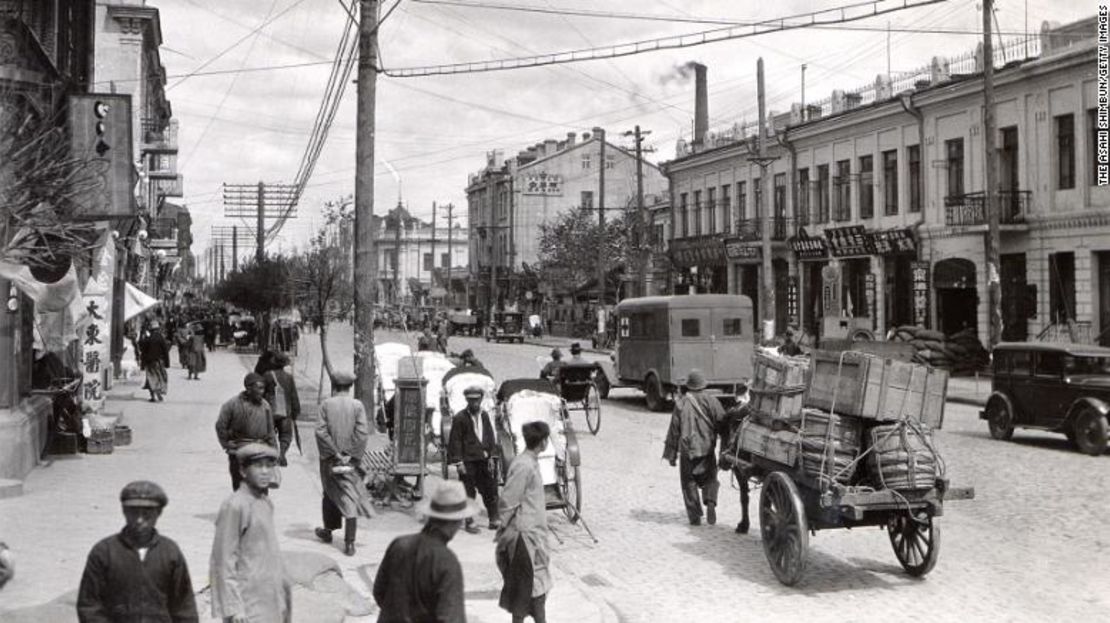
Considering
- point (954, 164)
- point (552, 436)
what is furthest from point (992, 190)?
point (552, 436)

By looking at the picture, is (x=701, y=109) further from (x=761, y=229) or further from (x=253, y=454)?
(x=253, y=454)

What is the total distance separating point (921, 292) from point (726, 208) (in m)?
14.5

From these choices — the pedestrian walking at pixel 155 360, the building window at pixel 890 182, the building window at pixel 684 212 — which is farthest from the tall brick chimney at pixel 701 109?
the pedestrian walking at pixel 155 360

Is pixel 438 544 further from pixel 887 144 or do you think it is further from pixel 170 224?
pixel 170 224

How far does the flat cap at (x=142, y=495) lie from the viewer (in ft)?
15.6

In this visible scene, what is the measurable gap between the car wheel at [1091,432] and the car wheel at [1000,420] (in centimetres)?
143

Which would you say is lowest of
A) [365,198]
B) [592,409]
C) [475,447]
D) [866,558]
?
[866,558]

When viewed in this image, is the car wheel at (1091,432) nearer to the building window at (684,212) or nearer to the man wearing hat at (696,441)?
the man wearing hat at (696,441)

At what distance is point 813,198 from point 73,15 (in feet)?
92.7

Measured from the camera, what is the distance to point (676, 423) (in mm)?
11188

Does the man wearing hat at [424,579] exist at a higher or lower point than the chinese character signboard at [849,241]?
lower

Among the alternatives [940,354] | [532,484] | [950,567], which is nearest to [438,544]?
[532,484]

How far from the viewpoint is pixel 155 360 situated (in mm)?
23562

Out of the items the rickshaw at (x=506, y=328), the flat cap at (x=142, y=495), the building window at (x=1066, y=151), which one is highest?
the building window at (x=1066, y=151)
